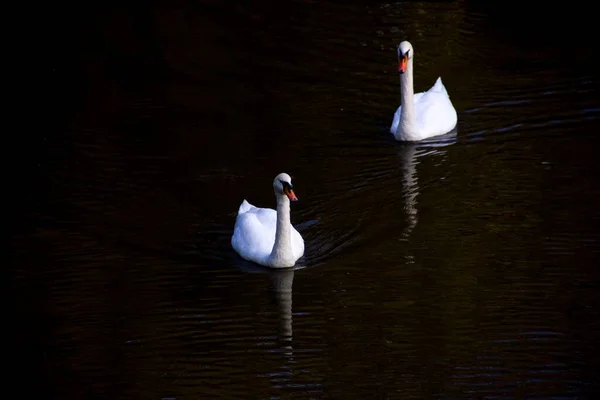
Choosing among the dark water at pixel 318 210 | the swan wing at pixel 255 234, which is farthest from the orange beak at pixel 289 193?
the dark water at pixel 318 210

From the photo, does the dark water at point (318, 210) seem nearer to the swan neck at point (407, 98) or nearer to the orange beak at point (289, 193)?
the swan neck at point (407, 98)

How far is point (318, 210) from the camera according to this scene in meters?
13.3

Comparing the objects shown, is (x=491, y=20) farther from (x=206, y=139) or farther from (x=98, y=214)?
(x=98, y=214)

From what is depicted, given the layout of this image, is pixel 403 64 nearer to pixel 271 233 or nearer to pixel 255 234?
pixel 271 233

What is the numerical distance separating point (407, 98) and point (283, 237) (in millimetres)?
4127

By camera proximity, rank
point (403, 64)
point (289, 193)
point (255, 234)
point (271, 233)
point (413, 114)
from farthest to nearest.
Answer: point (403, 64), point (413, 114), point (271, 233), point (255, 234), point (289, 193)

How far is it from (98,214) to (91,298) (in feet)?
6.13

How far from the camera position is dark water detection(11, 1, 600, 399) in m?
10.4

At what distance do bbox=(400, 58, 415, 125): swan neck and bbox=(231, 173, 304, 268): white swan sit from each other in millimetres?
3001

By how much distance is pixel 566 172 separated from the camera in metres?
13.9

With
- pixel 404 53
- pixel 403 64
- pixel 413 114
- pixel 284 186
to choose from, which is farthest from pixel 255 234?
pixel 404 53

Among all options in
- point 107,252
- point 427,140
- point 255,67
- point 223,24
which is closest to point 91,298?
point 107,252

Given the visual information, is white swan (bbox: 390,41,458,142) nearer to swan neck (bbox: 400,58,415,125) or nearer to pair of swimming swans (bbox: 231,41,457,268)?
swan neck (bbox: 400,58,415,125)

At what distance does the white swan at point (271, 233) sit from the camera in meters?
11.9
